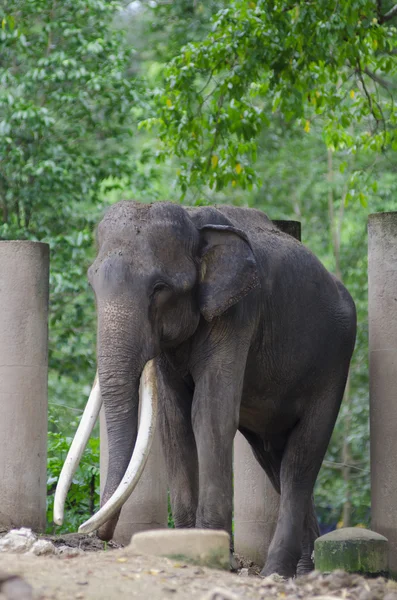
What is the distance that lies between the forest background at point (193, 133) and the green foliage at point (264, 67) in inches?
0.7

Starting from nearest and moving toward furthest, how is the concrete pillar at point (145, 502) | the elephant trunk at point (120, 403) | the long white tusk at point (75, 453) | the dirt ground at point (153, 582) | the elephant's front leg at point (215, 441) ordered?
the dirt ground at point (153, 582), the long white tusk at point (75, 453), the elephant trunk at point (120, 403), the elephant's front leg at point (215, 441), the concrete pillar at point (145, 502)

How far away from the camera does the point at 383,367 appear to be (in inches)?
348

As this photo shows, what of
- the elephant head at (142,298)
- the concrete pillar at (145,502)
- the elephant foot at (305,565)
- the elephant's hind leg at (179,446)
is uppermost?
the elephant head at (142,298)

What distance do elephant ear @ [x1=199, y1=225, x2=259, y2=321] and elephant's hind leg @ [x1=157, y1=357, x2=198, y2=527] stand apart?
64 centimetres

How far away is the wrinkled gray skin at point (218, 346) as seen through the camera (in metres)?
7.19

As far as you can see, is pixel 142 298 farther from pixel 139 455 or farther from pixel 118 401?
pixel 139 455

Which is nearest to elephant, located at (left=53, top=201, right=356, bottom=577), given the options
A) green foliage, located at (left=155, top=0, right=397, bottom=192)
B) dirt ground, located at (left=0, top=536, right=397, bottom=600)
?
dirt ground, located at (left=0, top=536, right=397, bottom=600)

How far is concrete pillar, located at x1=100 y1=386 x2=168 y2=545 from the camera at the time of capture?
30.5ft

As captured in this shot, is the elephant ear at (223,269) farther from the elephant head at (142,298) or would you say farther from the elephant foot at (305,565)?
the elephant foot at (305,565)

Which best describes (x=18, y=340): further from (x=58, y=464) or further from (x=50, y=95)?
(x=50, y=95)

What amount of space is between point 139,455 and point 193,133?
5953 mm

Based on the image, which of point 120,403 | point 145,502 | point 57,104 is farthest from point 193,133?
point 120,403

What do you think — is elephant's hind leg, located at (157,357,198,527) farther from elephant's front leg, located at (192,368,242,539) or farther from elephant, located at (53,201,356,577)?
elephant's front leg, located at (192,368,242,539)

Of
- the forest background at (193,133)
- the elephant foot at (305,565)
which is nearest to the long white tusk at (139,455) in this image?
the elephant foot at (305,565)
